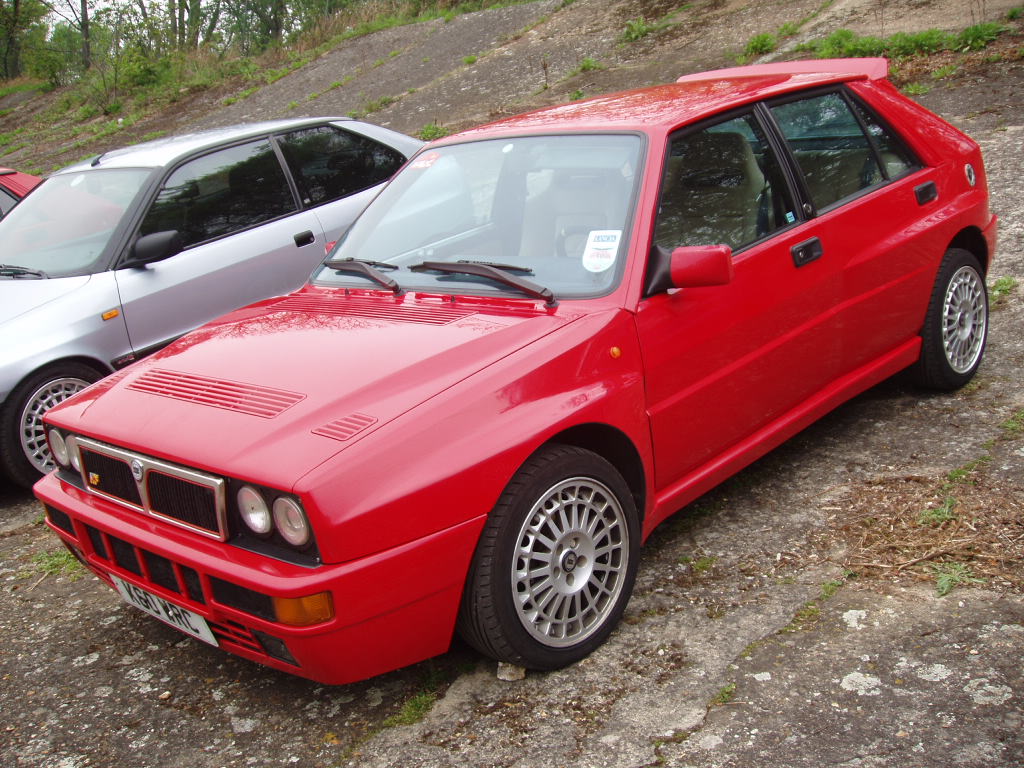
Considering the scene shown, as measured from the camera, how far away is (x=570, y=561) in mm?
3088

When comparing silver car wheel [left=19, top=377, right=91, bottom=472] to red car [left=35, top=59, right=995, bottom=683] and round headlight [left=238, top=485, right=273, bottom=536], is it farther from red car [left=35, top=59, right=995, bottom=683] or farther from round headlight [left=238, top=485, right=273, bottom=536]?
round headlight [left=238, top=485, right=273, bottom=536]

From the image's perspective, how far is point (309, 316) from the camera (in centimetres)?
371

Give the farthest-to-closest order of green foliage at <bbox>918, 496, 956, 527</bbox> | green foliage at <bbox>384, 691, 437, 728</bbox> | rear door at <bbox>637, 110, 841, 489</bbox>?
green foliage at <bbox>918, 496, 956, 527</bbox>, rear door at <bbox>637, 110, 841, 489</bbox>, green foliage at <bbox>384, 691, 437, 728</bbox>

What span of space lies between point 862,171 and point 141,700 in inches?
142

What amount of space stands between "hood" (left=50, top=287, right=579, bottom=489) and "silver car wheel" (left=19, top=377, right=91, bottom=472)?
190 cm

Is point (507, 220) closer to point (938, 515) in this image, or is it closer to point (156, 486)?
point (156, 486)

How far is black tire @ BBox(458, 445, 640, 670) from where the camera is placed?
2.87 m

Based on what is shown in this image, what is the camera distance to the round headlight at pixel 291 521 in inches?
103

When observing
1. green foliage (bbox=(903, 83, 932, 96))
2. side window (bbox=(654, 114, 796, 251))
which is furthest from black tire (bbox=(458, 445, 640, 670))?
green foliage (bbox=(903, 83, 932, 96))

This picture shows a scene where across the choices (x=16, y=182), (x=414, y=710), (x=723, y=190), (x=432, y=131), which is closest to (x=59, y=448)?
(x=414, y=710)

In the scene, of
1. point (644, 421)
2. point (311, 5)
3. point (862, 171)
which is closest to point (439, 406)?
point (644, 421)

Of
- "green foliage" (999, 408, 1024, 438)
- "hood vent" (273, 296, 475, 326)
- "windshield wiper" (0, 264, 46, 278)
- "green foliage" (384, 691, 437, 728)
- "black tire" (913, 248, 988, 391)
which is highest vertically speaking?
"windshield wiper" (0, 264, 46, 278)

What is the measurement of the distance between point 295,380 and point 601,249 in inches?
45.4

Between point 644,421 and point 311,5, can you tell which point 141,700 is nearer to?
point 644,421
